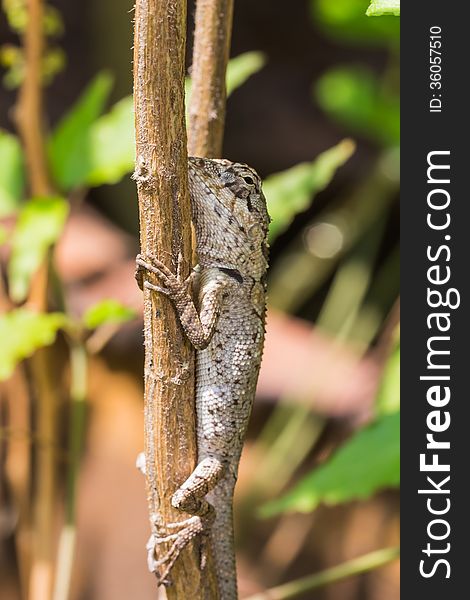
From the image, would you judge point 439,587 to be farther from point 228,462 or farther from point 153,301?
point 153,301

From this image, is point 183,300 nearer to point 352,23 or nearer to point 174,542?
point 174,542

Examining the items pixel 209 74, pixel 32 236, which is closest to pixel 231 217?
pixel 209 74

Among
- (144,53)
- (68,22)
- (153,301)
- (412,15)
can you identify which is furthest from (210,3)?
(68,22)

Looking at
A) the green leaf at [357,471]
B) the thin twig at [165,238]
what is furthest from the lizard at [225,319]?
the green leaf at [357,471]

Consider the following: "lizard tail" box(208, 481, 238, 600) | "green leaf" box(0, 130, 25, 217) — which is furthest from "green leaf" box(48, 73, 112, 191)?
"lizard tail" box(208, 481, 238, 600)

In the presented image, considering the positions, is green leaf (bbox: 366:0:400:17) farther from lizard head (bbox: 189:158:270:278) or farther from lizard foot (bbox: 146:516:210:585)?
lizard foot (bbox: 146:516:210:585)
